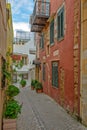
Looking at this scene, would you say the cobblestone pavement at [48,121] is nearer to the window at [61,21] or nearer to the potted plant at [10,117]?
the potted plant at [10,117]

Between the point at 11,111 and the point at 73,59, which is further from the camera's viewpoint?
the point at 73,59

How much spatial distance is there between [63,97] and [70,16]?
376cm

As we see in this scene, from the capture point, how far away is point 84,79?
7.84m

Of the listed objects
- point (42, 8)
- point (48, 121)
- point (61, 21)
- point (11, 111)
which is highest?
point (42, 8)

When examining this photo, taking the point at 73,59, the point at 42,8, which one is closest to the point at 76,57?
the point at 73,59

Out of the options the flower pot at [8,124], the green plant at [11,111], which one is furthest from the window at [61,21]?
the flower pot at [8,124]

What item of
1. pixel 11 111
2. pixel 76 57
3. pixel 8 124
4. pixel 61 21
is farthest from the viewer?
pixel 61 21

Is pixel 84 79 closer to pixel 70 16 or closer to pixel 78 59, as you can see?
pixel 78 59

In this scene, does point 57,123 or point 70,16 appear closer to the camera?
point 57,123

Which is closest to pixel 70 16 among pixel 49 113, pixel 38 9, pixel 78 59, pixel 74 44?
pixel 74 44

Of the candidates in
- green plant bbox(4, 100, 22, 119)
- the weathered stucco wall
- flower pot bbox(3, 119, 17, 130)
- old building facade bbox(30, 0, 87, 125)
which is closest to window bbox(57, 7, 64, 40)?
old building facade bbox(30, 0, 87, 125)

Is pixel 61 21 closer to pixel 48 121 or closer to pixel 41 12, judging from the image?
pixel 48 121

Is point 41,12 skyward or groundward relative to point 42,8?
groundward

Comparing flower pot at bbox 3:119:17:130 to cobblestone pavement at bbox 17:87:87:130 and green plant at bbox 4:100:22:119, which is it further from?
cobblestone pavement at bbox 17:87:87:130
